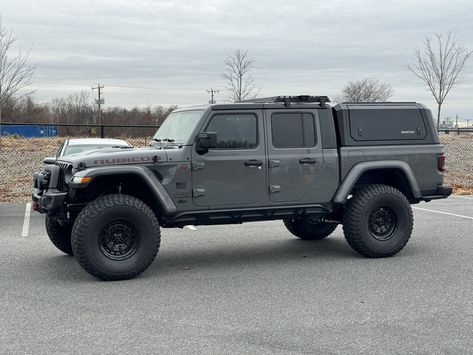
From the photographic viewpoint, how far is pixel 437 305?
18.1 ft

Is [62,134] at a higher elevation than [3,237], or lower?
higher

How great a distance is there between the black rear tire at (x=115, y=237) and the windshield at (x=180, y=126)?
1.03 m

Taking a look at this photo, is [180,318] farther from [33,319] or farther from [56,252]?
[56,252]

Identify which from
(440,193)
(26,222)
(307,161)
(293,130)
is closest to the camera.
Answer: (307,161)

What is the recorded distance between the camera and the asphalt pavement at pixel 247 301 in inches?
178

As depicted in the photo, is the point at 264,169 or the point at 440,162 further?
the point at 440,162

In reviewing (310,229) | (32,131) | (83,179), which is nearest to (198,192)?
(83,179)

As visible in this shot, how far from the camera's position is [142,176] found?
6.57 meters

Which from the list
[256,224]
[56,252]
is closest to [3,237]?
[56,252]

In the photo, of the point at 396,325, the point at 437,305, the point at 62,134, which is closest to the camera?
the point at 396,325

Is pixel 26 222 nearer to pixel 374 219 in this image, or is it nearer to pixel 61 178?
pixel 61 178

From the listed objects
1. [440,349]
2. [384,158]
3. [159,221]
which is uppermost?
[384,158]

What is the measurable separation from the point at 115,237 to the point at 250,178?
1.74 meters

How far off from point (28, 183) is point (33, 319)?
12.0m
